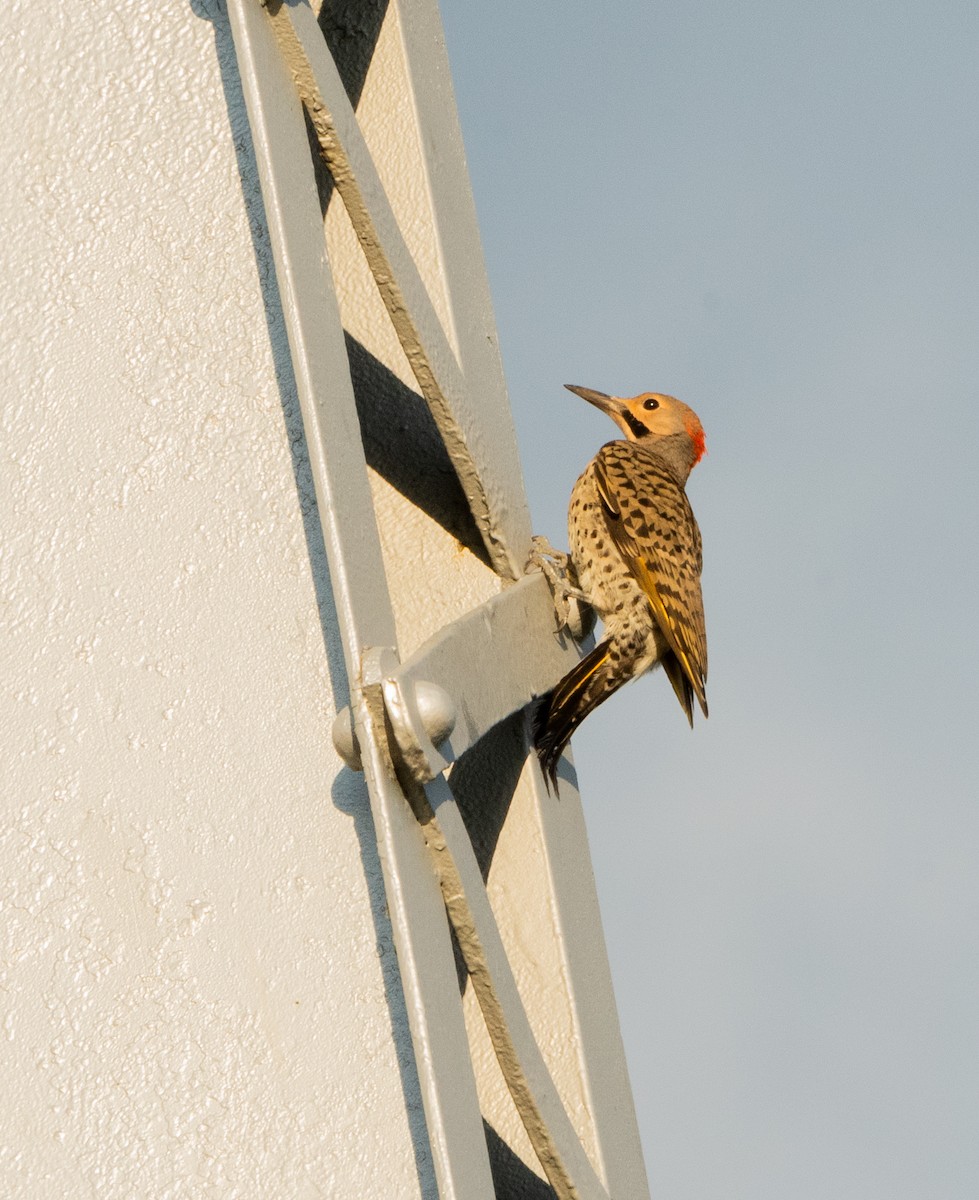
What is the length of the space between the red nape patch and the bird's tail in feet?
10.9

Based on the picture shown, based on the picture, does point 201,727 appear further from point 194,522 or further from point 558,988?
point 558,988

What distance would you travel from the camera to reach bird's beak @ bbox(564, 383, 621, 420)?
719 cm

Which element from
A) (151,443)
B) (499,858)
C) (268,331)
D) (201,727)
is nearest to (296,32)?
(268,331)

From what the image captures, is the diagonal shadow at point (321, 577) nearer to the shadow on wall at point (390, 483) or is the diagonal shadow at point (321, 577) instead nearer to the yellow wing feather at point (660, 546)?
the shadow on wall at point (390, 483)

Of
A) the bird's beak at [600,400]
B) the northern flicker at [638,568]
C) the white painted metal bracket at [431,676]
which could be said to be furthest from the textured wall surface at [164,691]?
the bird's beak at [600,400]

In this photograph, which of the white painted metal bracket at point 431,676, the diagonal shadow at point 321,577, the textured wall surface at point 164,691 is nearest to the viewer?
the white painted metal bracket at point 431,676

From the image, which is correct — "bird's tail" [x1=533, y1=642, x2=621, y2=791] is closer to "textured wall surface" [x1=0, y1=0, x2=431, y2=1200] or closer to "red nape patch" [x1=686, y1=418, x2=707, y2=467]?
"textured wall surface" [x1=0, y1=0, x2=431, y2=1200]

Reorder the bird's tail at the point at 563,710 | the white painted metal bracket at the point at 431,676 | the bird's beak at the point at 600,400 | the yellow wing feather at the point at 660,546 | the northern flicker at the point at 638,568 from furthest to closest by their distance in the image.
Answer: the bird's beak at the point at 600,400
the yellow wing feather at the point at 660,546
the northern flicker at the point at 638,568
the bird's tail at the point at 563,710
the white painted metal bracket at the point at 431,676

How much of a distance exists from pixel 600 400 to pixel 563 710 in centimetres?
413

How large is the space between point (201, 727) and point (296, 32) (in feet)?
3.25

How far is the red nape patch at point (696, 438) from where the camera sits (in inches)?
308

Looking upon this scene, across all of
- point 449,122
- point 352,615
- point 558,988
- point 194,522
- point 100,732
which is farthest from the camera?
point 449,122

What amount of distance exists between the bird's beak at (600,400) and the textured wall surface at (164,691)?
4541 mm

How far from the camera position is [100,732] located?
2252mm
